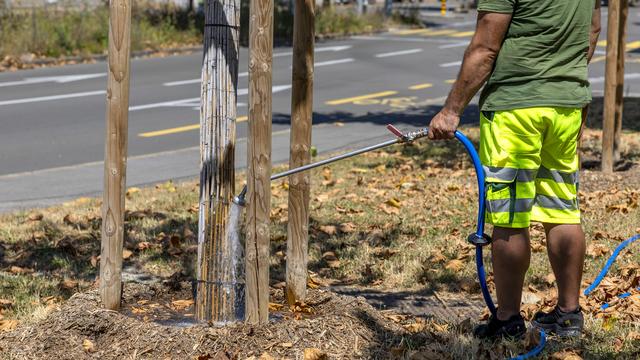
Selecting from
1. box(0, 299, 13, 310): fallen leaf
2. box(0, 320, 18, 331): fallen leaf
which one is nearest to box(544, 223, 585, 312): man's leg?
box(0, 320, 18, 331): fallen leaf

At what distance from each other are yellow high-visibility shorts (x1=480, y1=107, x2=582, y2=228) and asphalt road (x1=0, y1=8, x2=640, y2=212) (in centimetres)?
514

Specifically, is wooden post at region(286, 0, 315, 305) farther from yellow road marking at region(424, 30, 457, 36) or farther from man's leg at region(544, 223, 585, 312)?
yellow road marking at region(424, 30, 457, 36)

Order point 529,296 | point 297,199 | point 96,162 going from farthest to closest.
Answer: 1. point 96,162
2. point 529,296
3. point 297,199

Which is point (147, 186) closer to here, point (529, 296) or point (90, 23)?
point (529, 296)

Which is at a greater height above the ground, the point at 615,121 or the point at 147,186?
the point at 615,121

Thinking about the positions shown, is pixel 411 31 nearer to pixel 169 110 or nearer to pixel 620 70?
pixel 169 110

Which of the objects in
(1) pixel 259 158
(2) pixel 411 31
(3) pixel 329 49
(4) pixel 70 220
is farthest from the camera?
(2) pixel 411 31

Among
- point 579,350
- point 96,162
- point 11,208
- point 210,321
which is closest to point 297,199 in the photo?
point 210,321

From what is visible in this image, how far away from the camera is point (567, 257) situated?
454cm

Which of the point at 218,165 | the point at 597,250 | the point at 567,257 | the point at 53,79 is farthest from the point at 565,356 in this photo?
the point at 53,79

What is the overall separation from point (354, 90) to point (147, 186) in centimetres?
827

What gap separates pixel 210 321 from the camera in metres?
4.69

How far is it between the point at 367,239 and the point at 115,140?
2.74m

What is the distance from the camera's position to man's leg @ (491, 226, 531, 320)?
14.4 ft
